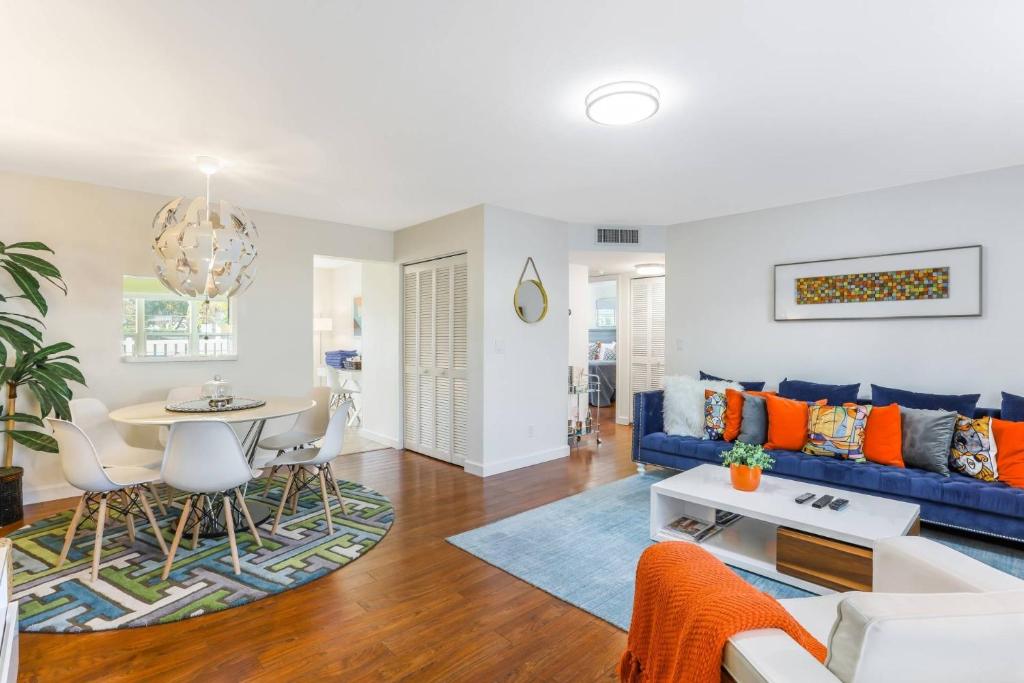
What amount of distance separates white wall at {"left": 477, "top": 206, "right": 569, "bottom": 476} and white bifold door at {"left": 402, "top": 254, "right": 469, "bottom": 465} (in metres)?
0.30

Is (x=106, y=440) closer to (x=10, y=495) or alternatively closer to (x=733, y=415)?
(x=10, y=495)

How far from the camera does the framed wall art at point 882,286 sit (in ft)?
12.1

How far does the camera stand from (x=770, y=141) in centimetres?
308

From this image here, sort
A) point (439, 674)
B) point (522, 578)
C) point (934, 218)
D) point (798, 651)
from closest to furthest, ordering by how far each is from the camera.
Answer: point (798, 651), point (439, 674), point (522, 578), point (934, 218)

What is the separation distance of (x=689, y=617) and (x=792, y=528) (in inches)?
69.4

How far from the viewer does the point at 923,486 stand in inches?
120

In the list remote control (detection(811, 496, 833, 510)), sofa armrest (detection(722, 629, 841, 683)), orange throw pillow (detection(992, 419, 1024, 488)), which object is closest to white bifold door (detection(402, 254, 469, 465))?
remote control (detection(811, 496, 833, 510))

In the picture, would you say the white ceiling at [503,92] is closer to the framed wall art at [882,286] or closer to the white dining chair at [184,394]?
the framed wall art at [882,286]

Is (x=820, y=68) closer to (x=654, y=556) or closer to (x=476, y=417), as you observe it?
(x=654, y=556)

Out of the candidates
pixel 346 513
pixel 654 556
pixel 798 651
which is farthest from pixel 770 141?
pixel 346 513

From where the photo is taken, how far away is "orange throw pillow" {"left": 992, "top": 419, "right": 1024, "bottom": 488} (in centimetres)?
295

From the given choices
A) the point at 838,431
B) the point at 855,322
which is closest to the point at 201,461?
the point at 838,431

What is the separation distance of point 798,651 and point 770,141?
9.57 feet

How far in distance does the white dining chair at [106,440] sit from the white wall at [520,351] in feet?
7.79
